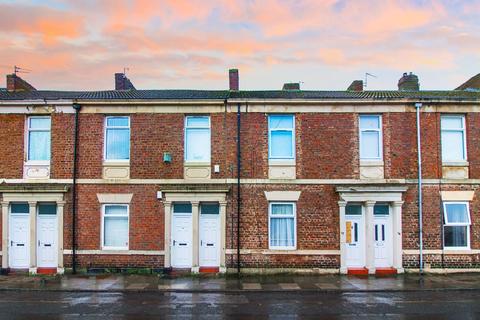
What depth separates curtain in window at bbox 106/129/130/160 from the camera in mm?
19250

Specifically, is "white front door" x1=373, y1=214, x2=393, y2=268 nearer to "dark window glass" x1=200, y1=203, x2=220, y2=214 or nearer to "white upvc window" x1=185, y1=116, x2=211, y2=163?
"dark window glass" x1=200, y1=203, x2=220, y2=214

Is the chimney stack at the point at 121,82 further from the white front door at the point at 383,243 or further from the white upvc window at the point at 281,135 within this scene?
the white front door at the point at 383,243

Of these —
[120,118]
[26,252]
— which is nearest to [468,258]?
[120,118]

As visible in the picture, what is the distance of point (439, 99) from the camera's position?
18875mm

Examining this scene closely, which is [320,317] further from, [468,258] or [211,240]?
[468,258]

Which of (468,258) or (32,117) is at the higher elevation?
(32,117)

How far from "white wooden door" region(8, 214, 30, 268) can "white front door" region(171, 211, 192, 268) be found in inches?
228

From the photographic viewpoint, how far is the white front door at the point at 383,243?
1873 centimetres

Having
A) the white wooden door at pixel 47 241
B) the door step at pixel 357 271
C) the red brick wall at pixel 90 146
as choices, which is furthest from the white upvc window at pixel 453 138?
the white wooden door at pixel 47 241

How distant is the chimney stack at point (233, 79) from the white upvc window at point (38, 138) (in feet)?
28.1

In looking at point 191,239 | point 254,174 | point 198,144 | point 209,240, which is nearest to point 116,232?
point 191,239

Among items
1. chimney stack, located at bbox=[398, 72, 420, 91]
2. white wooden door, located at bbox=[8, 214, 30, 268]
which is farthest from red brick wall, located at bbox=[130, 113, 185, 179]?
chimney stack, located at bbox=[398, 72, 420, 91]

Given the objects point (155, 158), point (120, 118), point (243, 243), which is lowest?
point (243, 243)

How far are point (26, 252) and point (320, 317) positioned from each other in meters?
12.6
